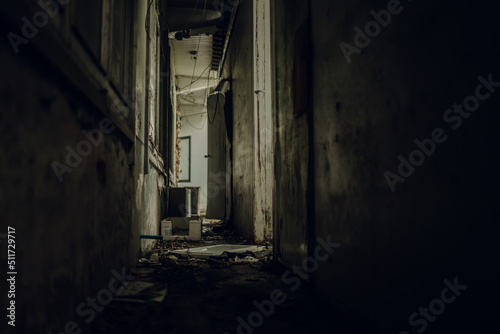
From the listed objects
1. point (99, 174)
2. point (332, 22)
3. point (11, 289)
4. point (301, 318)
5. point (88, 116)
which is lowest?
point (301, 318)

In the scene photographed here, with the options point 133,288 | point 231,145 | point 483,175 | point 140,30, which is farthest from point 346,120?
point 231,145

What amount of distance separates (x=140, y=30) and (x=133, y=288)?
2.61 meters

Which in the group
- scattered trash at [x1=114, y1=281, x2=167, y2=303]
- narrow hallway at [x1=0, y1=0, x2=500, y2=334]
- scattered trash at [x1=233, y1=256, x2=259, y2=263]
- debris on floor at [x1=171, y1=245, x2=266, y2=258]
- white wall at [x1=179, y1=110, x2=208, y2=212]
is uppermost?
white wall at [x1=179, y1=110, x2=208, y2=212]

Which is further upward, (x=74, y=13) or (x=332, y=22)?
(x=332, y=22)

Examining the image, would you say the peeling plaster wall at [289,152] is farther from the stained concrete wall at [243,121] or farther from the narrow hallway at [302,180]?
the stained concrete wall at [243,121]

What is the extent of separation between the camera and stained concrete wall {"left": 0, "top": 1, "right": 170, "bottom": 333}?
3.00 feet

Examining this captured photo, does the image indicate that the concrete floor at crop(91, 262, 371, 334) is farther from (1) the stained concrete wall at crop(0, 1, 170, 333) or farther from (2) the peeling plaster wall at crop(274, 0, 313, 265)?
(2) the peeling plaster wall at crop(274, 0, 313, 265)

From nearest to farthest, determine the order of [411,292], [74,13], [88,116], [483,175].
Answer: [483,175] → [411,292] → [74,13] → [88,116]

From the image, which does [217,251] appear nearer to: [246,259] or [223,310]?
[246,259]

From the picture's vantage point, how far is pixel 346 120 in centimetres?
185

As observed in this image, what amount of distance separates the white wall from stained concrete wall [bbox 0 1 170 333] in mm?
11696

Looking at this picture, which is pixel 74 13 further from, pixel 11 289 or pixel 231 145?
pixel 231 145

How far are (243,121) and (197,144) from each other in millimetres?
8212

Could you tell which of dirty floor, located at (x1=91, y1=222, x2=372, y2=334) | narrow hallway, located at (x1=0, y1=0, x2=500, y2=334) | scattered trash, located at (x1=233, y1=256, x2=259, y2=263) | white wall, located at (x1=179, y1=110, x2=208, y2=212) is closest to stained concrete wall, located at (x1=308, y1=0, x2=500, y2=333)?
narrow hallway, located at (x1=0, y1=0, x2=500, y2=334)
